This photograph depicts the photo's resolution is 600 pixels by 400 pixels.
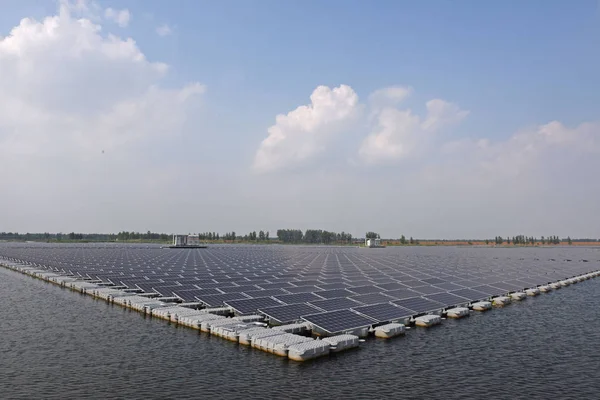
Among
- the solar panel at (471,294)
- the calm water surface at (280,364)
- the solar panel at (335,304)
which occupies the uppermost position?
the solar panel at (335,304)

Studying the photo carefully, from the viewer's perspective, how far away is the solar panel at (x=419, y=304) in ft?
190

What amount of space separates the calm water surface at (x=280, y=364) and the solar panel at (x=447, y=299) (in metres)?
8.42

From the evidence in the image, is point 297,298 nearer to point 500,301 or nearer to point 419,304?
point 419,304

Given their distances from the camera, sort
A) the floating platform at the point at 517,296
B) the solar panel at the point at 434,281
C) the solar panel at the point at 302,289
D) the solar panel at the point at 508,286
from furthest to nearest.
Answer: the solar panel at the point at 434,281, the solar panel at the point at 508,286, the floating platform at the point at 517,296, the solar panel at the point at 302,289

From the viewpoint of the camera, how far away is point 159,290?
234ft

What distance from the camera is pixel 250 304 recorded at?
183 feet

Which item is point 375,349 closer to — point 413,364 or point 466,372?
point 413,364

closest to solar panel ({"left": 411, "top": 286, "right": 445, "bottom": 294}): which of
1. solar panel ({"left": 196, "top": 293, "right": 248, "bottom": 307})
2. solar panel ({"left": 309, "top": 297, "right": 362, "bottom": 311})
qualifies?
solar panel ({"left": 309, "top": 297, "right": 362, "bottom": 311})

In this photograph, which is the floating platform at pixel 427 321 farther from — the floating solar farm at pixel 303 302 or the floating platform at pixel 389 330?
the floating platform at pixel 389 330

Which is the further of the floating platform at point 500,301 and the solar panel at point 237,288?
the solar panel at point 237,288

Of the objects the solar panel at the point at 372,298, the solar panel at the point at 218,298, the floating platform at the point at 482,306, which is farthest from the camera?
the floating platform at the point at 482,306

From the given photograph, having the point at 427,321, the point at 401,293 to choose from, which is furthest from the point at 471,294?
the point at 427,321

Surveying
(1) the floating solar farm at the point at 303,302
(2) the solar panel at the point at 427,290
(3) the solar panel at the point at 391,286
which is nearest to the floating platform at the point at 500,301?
(1) the floating solar farm at the point at 303,302

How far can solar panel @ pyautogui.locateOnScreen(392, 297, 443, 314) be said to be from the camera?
2278 inches
